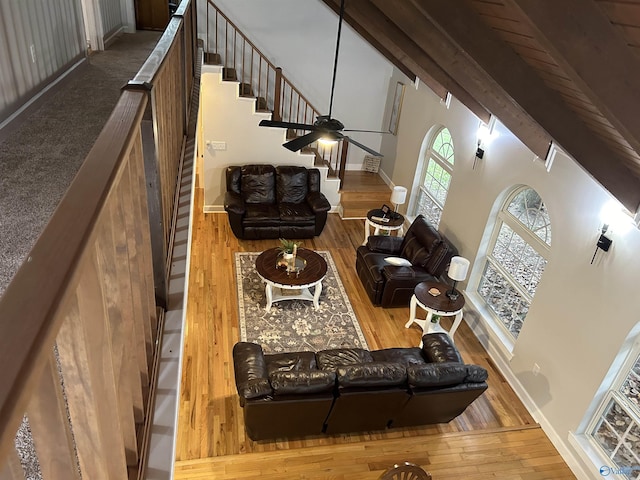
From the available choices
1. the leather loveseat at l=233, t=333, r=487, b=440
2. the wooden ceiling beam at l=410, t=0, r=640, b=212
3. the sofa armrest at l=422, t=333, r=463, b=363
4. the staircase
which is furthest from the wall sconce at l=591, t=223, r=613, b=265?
the staircase

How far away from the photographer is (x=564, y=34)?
7.57 ft

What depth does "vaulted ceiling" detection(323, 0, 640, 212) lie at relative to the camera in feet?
7.48

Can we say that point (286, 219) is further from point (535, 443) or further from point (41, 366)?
point (41, 366)

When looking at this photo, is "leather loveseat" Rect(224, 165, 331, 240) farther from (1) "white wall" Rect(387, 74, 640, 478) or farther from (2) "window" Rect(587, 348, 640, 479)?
(2) "window" Rect(587, 348, 640, 479)

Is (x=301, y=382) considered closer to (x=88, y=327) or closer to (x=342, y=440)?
(x=342, y=440)

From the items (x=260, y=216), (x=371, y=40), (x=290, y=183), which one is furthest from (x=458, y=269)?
(x=371, y=40)

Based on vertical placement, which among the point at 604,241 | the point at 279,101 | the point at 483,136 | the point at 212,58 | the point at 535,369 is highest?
the point at 212,58

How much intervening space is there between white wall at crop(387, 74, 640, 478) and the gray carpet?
14.5ft

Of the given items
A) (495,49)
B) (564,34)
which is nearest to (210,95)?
(495,49)

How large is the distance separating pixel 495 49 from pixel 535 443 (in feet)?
12.9

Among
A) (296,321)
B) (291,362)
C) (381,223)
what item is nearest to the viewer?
(291,362)

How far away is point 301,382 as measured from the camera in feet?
13.5

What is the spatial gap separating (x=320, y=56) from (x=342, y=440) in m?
7.22

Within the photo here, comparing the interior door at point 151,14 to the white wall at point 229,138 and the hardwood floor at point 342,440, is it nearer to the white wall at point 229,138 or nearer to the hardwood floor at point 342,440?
the white wall at point 229,138
